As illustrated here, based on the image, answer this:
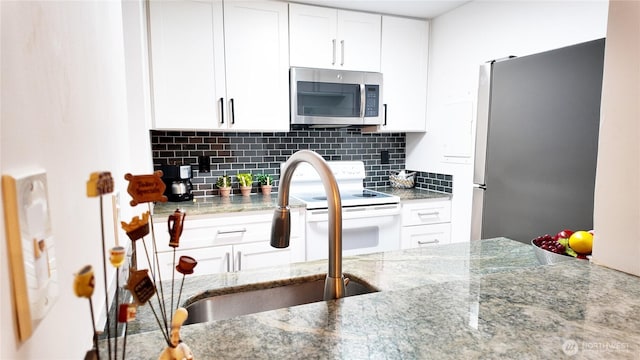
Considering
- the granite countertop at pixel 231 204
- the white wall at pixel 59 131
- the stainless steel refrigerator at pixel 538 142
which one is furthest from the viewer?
the granite countertop at pixel 231 204

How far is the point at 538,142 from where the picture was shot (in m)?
1.94

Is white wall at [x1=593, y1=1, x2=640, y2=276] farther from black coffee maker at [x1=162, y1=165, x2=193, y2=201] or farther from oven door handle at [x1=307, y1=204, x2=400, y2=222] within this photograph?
black coffee maker at [x1=162, y1=165, x2=193, y2=201]

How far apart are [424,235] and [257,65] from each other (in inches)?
72.0

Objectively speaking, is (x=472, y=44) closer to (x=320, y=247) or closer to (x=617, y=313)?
(x=320, y=247)

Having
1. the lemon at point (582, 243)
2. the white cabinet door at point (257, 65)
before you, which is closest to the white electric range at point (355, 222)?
the white cabinet door at point (257, 65)

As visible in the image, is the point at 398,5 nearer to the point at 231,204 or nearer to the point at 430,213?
the point at 430,213

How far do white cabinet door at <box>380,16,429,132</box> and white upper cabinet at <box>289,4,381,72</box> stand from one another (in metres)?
0.11

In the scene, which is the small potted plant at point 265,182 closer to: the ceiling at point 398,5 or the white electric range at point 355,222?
the white electric range at point 355,222

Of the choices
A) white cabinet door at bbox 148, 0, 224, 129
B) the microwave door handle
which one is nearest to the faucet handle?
white cabinet door at bbox 148, 0, 224, 129

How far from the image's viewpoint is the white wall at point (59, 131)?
40cm

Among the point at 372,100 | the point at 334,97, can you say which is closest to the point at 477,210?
the point at 372,100

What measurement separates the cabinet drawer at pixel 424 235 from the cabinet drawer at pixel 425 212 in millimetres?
40

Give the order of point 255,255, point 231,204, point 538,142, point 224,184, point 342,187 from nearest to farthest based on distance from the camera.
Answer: point 538,142
point 255,255
point 231,204
point 224,184
point 342,187

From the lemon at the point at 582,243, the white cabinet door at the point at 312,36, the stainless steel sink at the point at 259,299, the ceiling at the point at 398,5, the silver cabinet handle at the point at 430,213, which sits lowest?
the silver cabinet handle at the point at 430,213
